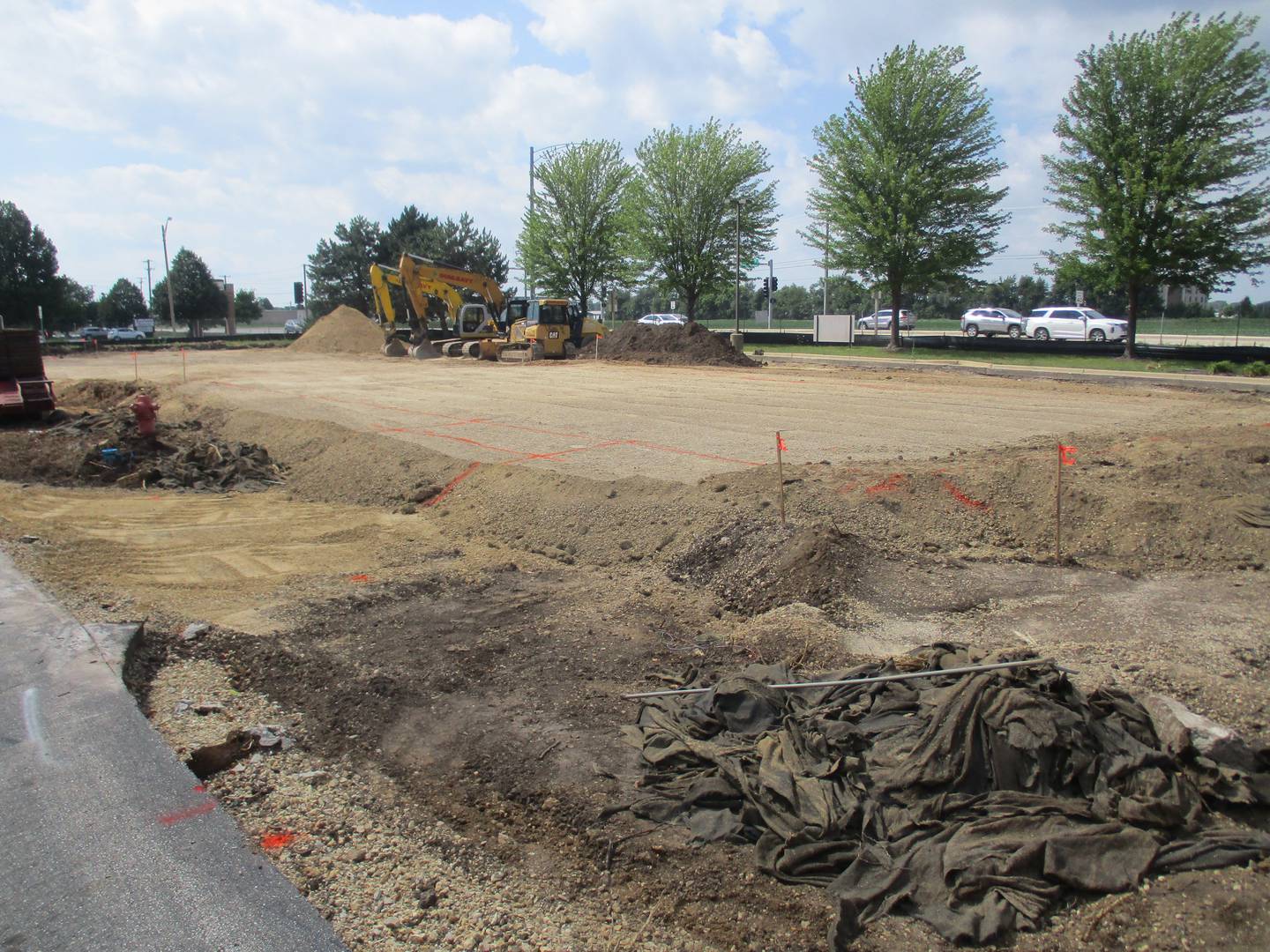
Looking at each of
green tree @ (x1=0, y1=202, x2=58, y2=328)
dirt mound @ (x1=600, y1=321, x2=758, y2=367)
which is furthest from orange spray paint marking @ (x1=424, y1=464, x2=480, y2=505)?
green tree @ (x1=0, y1=202, x2=58, y2=328)

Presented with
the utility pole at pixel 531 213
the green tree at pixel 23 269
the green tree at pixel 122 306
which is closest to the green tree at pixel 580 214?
the utility pole at pixel 531 213

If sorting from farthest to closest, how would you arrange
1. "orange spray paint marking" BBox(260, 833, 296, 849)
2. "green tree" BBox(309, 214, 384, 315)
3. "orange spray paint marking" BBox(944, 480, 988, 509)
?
"green tree" BBox(309, 214, 384, 315) < "orange spray paint marking" BBox(944, 480, 988, 509) < "orange spray paint marking" BBox(260, 833, 296, 849)

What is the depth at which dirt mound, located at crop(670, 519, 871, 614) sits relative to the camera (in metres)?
7.26

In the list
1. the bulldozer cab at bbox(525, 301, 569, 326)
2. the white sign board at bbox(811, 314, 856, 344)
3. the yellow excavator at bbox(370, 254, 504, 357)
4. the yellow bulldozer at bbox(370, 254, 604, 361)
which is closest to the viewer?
the bulldozer cab at bbox(525, 301, 569, 326)

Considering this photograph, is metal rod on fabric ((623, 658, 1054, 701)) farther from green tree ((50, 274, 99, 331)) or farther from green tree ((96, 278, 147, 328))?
green tree ((96, 278, 147, 328))

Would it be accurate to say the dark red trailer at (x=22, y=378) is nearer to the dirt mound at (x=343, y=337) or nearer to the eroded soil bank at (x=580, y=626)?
the eroded soil bank at (x=580, y=626)

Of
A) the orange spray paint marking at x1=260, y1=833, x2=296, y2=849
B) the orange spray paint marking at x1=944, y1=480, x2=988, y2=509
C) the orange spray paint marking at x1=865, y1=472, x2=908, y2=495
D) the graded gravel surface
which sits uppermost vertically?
the graded gravel surface

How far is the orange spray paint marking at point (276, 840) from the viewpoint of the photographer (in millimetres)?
3887

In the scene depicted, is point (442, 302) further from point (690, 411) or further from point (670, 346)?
point (690, 411)

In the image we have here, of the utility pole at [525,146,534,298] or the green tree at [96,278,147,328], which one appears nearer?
the utility pole at [525,146,534,298]

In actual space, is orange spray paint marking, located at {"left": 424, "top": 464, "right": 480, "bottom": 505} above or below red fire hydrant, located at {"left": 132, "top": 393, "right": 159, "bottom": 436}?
below

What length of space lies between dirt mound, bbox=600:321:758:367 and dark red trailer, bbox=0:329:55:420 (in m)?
20.1

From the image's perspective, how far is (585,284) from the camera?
54094 millimetres

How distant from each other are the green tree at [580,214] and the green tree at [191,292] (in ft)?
127
